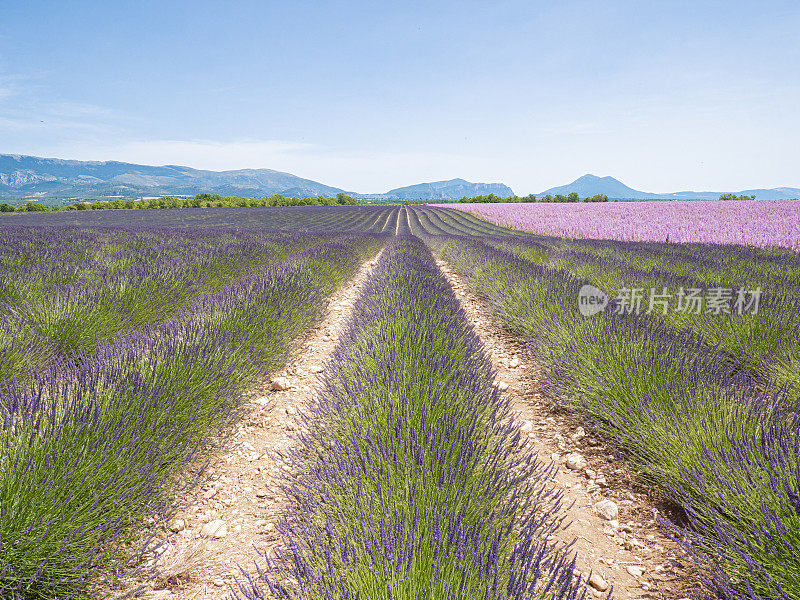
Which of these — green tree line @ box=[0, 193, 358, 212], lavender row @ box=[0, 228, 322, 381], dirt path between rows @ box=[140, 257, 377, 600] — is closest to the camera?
dirt path between rows @ box=[140, 257, 377, 600]

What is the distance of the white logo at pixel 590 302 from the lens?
3.54 metres

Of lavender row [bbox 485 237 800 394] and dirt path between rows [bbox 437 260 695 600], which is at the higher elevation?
lavender row [bbox 485 237 800 394]

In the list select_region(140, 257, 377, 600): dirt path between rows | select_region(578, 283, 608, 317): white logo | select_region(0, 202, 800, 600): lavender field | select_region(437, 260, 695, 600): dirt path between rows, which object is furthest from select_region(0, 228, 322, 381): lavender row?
select_region(578, 283, 608, 317): white logo

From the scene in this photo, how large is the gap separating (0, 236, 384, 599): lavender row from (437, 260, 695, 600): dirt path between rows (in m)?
1.87

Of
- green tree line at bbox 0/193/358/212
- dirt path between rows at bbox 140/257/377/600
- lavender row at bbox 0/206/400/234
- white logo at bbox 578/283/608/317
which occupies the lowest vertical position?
dirt path between rows at bbox 140/257/377/600

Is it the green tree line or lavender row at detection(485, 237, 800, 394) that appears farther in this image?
the green tree line

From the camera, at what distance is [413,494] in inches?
51.7

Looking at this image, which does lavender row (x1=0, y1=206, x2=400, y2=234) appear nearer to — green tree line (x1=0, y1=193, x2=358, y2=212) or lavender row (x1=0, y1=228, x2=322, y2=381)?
lavender row (x1=0, y1=228, x2=322, y2=381)

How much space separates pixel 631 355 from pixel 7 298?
18.1 ft

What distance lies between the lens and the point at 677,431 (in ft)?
6.35

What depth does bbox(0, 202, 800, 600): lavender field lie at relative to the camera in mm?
1212

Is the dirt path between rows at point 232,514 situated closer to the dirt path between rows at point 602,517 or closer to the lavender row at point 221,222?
the dirt path between rows at point 602,517

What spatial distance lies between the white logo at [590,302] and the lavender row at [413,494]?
4.86 feet

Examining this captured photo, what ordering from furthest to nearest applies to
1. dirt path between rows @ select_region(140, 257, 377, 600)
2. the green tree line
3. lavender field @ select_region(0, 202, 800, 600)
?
the green tree line → dirt path between rows @ select_region(140, 257, 377, 600) → lavender field @ select_region(0, 202, 800, 600)
